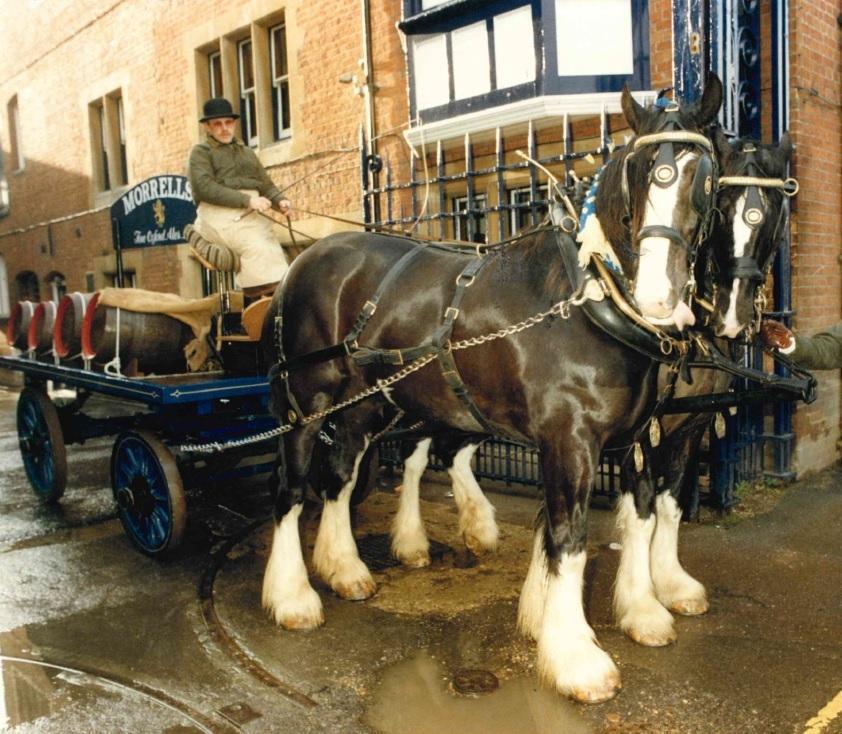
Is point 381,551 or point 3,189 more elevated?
point 3,189

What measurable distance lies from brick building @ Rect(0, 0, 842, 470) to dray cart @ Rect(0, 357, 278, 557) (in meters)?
2.10

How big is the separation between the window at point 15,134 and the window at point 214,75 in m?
8.08

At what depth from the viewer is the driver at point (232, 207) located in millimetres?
5363

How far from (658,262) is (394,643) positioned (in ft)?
7.38

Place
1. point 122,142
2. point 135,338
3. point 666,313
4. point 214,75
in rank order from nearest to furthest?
point 666,313
point 135,338
point 214,75
point 122,142

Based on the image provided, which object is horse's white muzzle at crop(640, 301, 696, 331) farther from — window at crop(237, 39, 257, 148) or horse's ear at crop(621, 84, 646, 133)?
window at crop(237, 39, 257, 148)

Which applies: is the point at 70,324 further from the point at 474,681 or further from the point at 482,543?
the point at 474,681


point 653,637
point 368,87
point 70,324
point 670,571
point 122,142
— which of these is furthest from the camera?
point 122,142

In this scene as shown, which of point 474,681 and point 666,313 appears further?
point 474,681

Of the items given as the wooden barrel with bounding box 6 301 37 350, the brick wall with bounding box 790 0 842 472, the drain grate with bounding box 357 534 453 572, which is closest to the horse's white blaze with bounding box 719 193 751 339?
the drain grate with bounding box 357 534 453 572

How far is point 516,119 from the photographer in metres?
6.70

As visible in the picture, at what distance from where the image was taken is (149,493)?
5.12 meters

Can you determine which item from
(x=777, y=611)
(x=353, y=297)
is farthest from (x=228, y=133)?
(x=777, y=611)

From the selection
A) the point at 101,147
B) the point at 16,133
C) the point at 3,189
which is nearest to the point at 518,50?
the point at 101,147
